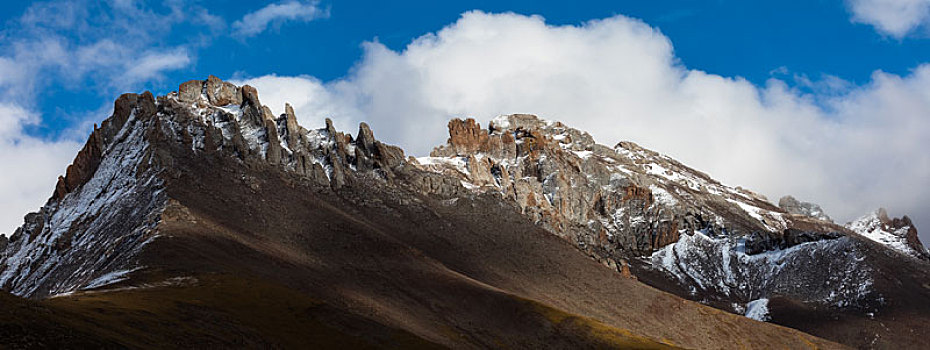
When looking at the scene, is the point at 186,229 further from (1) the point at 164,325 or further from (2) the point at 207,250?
(1) the point at 164,325

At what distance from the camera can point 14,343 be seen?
235 feet

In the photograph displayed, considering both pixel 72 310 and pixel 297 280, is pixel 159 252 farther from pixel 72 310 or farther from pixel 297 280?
pixel 72 310

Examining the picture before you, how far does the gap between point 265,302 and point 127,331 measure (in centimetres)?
5328

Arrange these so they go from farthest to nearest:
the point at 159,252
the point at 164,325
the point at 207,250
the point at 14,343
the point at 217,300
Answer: the point at 207,250, the point at 159,252, the point at 217,300, the point at 164,325, the point at 14,343

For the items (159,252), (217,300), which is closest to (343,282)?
(159,252)

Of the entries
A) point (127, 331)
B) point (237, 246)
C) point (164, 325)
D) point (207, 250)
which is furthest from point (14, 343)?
point (237, 246)

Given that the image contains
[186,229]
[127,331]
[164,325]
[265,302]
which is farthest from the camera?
[186,229]

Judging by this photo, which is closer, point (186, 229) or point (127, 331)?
point (127, 331)

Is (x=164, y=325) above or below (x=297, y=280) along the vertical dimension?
below

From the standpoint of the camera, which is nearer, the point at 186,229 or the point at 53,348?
the point at 53,348

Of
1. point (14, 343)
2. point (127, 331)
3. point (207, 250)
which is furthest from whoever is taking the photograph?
point (207, 250)

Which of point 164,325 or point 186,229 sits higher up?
point 186,229

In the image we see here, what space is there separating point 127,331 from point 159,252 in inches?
2948

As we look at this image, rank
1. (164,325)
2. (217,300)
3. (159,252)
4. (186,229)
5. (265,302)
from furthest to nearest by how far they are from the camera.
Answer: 1. (186,229)
2. (159,252)
3. (265,302)
4. (217,300)
5. (164,325)
